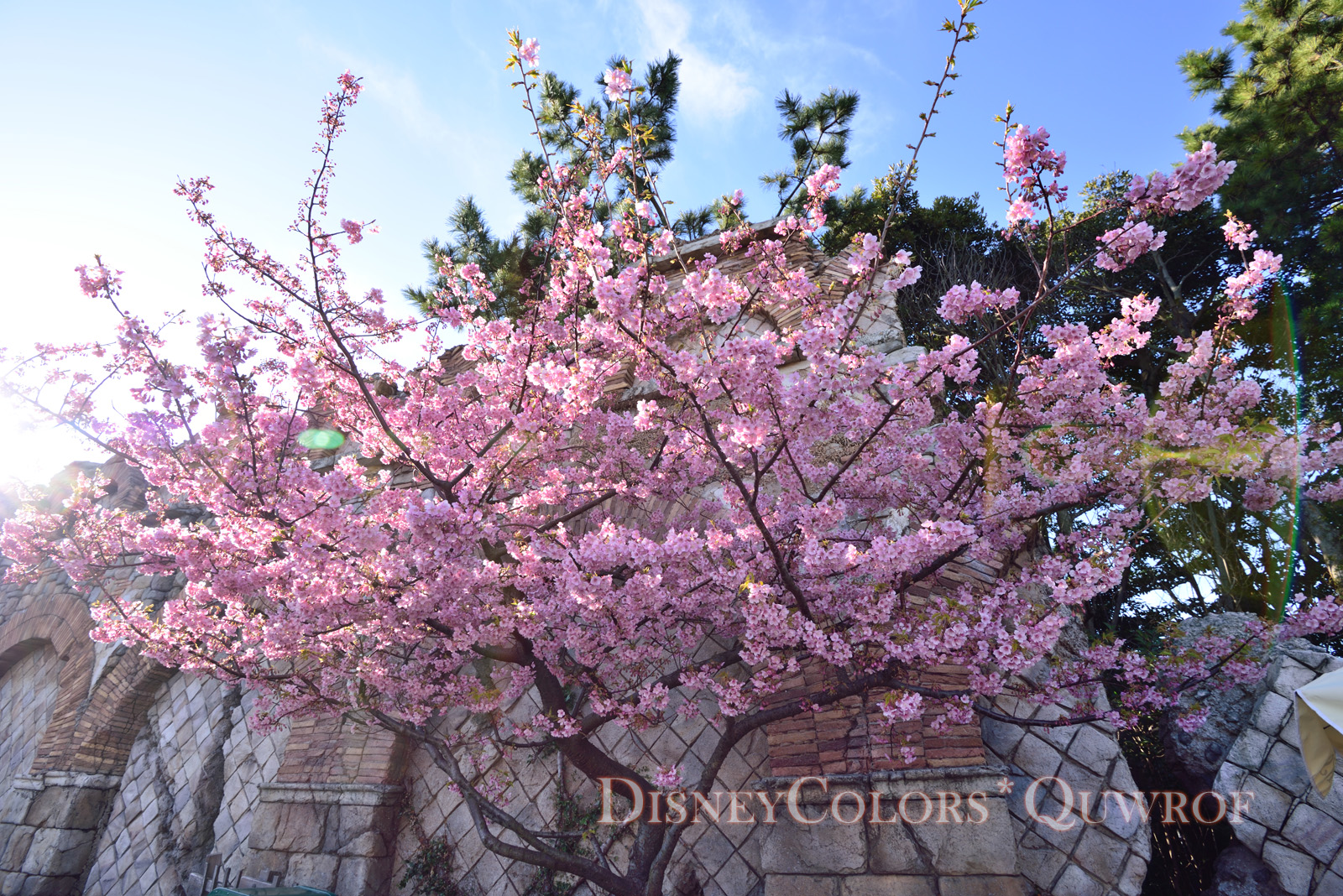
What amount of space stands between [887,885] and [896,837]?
0.78 feet

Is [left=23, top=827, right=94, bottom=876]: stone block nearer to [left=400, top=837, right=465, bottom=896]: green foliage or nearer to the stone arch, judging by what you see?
the stone arch

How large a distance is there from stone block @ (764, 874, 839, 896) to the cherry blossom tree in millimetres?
636

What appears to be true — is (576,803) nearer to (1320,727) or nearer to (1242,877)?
(1242,877)

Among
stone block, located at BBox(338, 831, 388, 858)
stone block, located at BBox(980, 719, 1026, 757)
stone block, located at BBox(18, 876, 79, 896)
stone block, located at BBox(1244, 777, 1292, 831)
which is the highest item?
stone block, located at BBox(980, 719, 1026, 757)

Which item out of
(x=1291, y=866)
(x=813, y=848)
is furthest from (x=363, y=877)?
(x=1291, y=866)

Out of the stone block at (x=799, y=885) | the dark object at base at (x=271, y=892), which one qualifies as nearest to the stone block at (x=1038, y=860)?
the stone block at (x=799, y=885)

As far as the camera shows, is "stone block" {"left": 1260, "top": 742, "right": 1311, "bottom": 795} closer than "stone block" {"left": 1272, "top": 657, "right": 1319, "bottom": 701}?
Yes

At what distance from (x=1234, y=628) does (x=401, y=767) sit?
26.4 ft

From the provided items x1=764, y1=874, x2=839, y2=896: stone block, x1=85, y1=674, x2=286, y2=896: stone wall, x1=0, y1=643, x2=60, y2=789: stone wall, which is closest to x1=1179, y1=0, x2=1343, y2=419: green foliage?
x1=764, y1=874, x2=839, y2=896: stone block

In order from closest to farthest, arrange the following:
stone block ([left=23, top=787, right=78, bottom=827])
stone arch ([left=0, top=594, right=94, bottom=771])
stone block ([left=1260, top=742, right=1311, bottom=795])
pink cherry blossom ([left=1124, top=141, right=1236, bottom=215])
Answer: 1. pink cherry blossom ([left=1124, top=141, right=1236, bottom=215])
2. stone block ([left=1260, top=742, right=1311, bottom=795])
3. stone block ([left=23, top=787, right=78, bottom=827])
4. stone arch ([left=0, top=594, right=94, bottom=771])

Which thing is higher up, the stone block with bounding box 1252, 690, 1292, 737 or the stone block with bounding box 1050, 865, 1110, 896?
the stone block with bounding box 1252, 690, 1292, 737

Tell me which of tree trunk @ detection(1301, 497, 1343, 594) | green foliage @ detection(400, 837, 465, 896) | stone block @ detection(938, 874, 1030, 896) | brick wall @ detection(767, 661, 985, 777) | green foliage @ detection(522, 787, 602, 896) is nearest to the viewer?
stone block @ detection(938, 874, 1030, 896)

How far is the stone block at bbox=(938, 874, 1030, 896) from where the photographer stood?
3131mm

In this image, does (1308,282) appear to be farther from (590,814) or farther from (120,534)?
(120,534)
